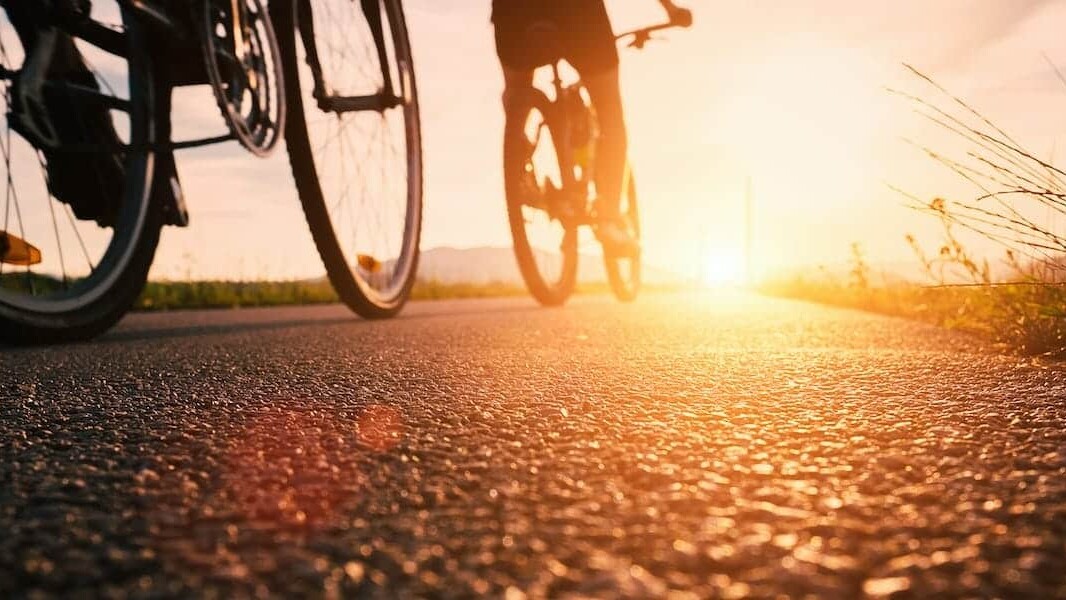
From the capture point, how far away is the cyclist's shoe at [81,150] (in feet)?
7.96

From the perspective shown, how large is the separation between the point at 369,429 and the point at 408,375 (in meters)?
0.64

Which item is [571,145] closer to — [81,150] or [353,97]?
[353,97]

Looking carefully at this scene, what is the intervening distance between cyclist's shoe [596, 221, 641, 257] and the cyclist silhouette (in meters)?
0.41

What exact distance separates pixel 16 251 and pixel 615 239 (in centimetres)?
382

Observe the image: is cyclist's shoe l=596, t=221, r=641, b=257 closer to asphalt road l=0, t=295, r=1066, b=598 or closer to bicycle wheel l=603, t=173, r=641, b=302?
bicycle wheel l=603, t=173, r=641, b=302

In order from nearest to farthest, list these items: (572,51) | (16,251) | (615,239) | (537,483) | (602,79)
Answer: (537,483), (16,251), (572,51), (602,79), (615,239)

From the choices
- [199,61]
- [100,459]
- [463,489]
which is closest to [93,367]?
[100,459]

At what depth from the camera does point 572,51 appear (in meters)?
4.43

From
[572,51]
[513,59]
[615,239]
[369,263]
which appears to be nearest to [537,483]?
[369,263]

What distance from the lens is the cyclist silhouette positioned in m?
4.30

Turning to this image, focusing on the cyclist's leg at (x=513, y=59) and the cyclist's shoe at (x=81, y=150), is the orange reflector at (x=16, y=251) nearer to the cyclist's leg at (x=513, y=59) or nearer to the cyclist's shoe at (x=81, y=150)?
the cyclist's shoe at (x=81, y=150)

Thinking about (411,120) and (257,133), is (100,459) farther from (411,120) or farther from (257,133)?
(411,120)

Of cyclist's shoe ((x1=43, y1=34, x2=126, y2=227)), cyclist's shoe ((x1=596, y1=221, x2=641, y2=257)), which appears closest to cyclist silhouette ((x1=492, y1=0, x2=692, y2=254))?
cyclist's shoe ((x1=596, y1=221, x2=641, y2=257))

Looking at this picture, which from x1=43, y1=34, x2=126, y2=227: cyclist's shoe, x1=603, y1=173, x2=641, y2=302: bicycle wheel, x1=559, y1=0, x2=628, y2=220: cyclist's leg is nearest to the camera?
x1=43, y1=34, x2=126, y2=227: cyclist's shoe
